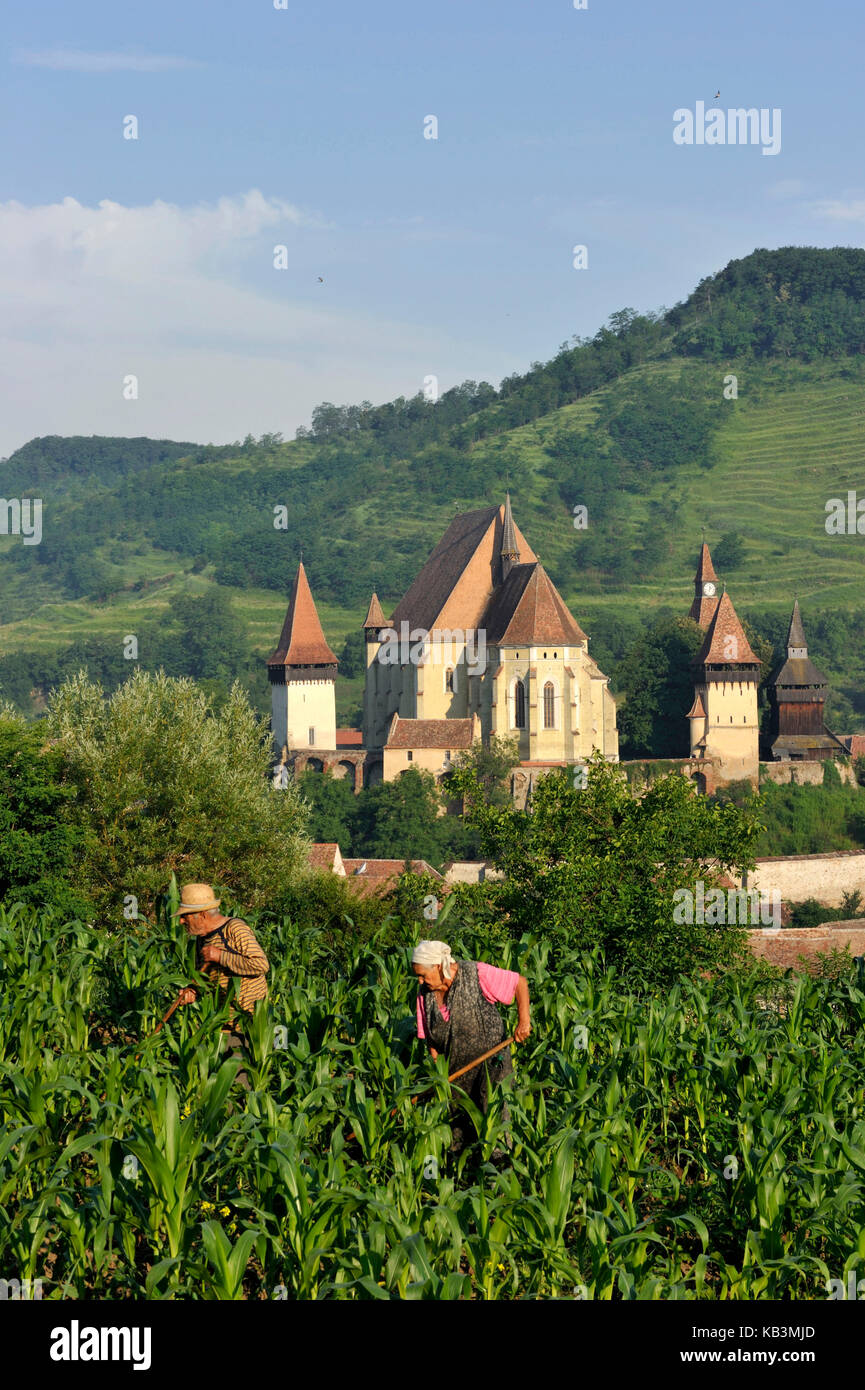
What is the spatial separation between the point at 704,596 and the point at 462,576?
2020 cm

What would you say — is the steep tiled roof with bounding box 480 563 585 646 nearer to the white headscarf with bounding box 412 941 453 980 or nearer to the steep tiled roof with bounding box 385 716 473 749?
the steep tiled roof with bounding box 385 716 473 749

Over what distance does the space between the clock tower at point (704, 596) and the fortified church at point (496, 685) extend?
32 cm

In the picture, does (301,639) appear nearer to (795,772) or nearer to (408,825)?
(408,825)

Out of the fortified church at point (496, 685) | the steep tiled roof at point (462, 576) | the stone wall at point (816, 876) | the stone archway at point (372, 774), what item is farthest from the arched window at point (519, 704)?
the stone wall at point (816, 876)

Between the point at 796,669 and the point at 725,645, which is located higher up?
the point at 725,645

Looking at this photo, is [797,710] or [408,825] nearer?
[408,825]

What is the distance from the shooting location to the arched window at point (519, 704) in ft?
220

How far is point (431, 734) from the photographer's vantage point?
69375mm

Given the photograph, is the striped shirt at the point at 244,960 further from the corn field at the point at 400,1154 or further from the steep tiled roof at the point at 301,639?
the steep tiled roof at the point at 301,639

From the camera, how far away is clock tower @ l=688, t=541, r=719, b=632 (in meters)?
82.8

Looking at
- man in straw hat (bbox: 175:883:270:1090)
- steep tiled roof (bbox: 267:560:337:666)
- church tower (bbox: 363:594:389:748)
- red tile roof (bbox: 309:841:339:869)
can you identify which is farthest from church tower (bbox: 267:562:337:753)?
man in straw hat (bbox: 175:883:270:1090)

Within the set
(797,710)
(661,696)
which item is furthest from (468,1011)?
(797,710)

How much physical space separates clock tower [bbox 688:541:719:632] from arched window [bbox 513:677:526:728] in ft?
52.7
